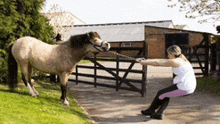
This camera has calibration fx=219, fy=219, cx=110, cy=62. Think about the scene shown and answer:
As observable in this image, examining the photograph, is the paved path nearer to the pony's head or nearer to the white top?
the white top

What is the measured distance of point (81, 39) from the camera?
6.05 m

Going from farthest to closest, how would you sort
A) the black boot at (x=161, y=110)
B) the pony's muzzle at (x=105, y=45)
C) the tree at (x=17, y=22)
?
the tree at (x=17, y=22) < the black boot at (x=161, y=110) < the pony's muzzle at (x=105, y=45)

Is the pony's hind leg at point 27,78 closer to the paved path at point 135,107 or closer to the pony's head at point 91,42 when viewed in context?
the pony's head at point 91,42

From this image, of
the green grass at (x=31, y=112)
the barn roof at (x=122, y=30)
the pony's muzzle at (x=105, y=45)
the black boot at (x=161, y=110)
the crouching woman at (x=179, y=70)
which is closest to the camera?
the green grass at (x=31, y=112)

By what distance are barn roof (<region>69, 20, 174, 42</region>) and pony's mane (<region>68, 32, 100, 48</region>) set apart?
30.8 metres

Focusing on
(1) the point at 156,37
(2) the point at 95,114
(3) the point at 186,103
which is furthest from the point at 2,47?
(1) the point at 156,37

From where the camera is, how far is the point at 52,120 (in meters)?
4.71

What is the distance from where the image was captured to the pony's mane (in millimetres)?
5883

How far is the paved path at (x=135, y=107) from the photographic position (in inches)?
244

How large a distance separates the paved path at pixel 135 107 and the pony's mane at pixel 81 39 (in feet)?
7.03

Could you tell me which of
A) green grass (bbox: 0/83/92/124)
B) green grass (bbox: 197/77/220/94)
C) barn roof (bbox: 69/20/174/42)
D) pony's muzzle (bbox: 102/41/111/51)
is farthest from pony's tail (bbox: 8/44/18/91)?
barn roof (bbox: 69/20/174/42)

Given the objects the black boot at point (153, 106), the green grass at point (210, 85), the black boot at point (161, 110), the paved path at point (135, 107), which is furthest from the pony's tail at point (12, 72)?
the green grass at point (210, 85)

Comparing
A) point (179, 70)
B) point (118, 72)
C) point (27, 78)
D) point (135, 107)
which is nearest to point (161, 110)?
point (179, 70)

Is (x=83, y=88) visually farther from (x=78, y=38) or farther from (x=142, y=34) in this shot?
(x=142, y=34)
